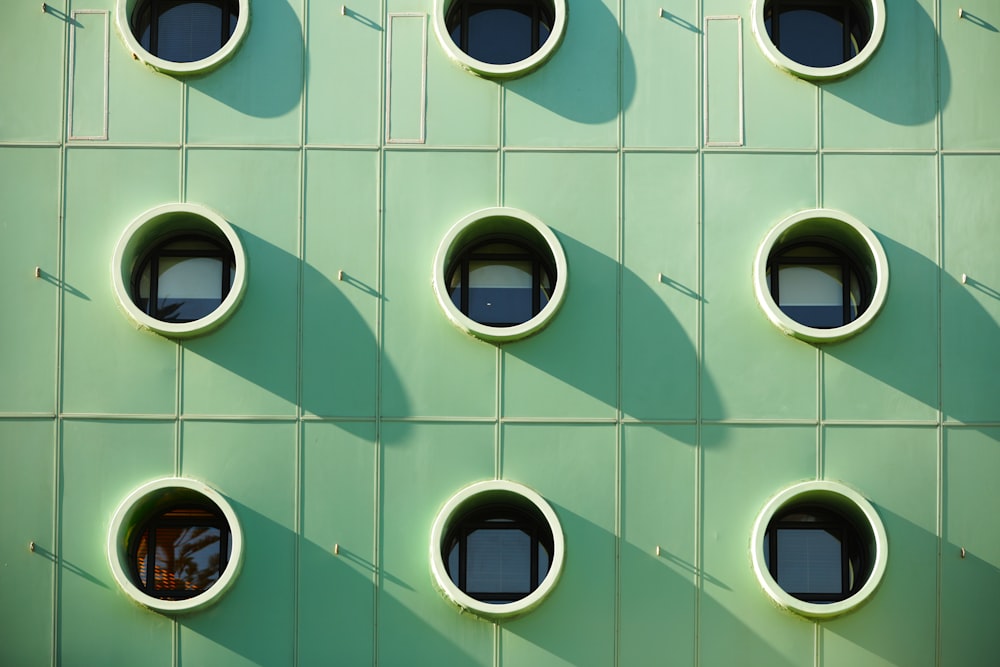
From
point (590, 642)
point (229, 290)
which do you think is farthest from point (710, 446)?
point (229, 290)

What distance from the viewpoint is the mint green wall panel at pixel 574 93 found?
16.0m

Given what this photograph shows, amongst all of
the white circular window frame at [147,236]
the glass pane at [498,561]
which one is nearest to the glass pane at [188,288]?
the white circular window frame at [147,236]

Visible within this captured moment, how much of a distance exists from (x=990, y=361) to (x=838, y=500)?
287cm

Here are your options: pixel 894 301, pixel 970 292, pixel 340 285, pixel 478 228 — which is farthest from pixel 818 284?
pixel 340 285

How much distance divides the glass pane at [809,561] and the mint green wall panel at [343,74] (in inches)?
319

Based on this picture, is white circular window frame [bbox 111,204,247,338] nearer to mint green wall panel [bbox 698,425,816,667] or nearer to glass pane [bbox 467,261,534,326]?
glass pane [bbox 467,261,534,326]

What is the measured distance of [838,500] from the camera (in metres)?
15.5

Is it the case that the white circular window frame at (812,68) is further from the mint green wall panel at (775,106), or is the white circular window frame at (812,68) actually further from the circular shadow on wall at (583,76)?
the circular shadow on wall at (583,76)

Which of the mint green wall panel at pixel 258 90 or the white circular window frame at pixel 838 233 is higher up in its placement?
the mint green wall panel at pixel 258 90

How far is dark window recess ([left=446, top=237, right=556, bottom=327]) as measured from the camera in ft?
53.2

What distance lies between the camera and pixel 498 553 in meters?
15.9

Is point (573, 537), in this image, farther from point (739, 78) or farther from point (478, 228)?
point (739, 78)

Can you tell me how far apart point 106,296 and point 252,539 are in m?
3.92

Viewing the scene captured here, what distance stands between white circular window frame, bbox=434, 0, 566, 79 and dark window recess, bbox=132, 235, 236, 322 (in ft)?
13.9
